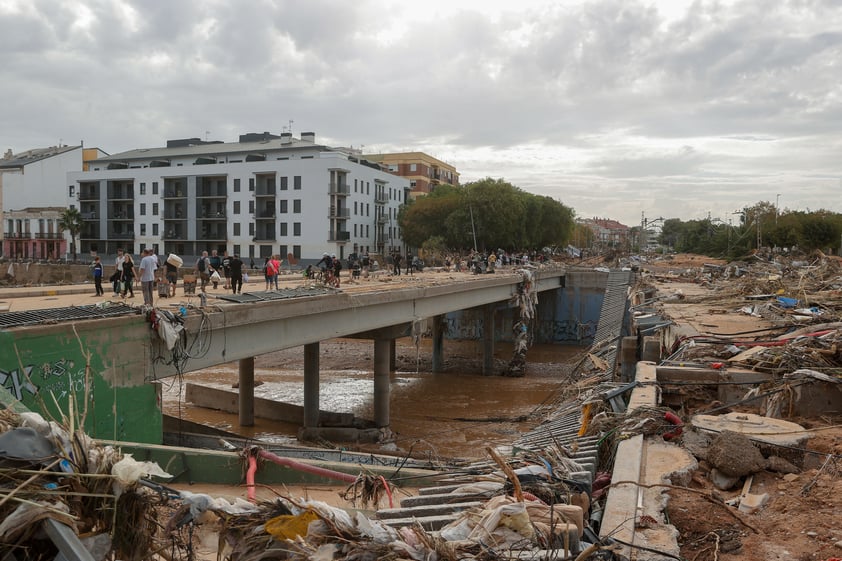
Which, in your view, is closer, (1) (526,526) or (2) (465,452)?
(1) (526,526)

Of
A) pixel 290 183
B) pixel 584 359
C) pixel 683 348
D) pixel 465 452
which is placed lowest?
pixel 465 452

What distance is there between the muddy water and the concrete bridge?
232 centimetres

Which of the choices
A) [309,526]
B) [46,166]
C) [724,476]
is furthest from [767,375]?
[46,166]

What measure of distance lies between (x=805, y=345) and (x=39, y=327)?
14.2m

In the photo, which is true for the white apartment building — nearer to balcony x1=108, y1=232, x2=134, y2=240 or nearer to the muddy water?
balcony x1=108, y1=232, x2=134, y2=240

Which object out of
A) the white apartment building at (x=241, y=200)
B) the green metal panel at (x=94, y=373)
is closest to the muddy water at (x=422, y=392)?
the green metal panel at (x=94, y=373)

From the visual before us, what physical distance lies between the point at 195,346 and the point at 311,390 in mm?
9374

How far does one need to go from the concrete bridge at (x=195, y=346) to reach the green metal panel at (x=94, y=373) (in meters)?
0.02

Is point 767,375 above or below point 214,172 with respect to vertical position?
below

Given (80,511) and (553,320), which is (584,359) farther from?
(553,320)

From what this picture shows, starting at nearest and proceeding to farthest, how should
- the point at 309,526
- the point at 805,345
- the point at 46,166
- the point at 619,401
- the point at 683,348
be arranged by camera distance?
the point at 309,526 < the point at 619,401 < the point at 805,345 < the point at 683,348 < the point at 46,166

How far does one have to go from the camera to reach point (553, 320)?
5381 cm

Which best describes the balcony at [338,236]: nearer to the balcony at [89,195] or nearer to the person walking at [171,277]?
the balcony at [89,195]

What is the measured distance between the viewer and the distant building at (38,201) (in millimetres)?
82250
